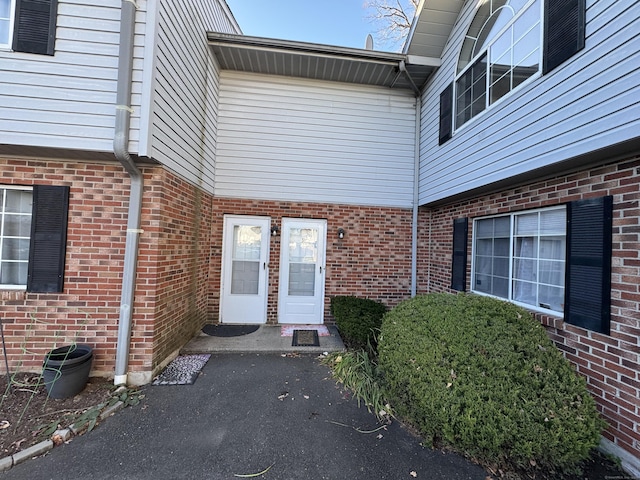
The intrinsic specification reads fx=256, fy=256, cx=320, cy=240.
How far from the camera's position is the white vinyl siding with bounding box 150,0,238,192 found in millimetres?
3053

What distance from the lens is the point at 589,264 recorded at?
248 centimetres

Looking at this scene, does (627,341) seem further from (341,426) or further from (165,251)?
(165,251)

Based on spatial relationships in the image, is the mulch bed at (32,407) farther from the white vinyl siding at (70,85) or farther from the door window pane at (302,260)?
the door window pane at (302,260)

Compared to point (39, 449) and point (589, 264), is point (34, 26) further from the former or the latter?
point (589, 264)

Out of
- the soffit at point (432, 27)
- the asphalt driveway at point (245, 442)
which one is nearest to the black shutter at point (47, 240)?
the asphalt driveway at point (245, 442)

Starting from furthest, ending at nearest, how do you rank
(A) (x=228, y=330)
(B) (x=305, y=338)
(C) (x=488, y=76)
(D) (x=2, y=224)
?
Result: (A) (x=228, y=330) < (B) (x=305, y=338) < (C) (x=488, y=76) < (D) (x=2, y=224)

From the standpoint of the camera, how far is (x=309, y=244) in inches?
211

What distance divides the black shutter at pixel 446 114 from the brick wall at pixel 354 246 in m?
1.66

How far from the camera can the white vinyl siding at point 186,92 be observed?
3.05 metres

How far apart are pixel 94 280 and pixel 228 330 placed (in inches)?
88.7

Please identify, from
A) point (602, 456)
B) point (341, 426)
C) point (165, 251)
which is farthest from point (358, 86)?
point (602, 456)

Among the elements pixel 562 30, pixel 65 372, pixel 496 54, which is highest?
pixel 496 54

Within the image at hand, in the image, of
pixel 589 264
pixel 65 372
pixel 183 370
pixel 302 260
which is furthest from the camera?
pixel 302 260

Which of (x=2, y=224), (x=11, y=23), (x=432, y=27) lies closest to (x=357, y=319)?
(x=2, y=224)
